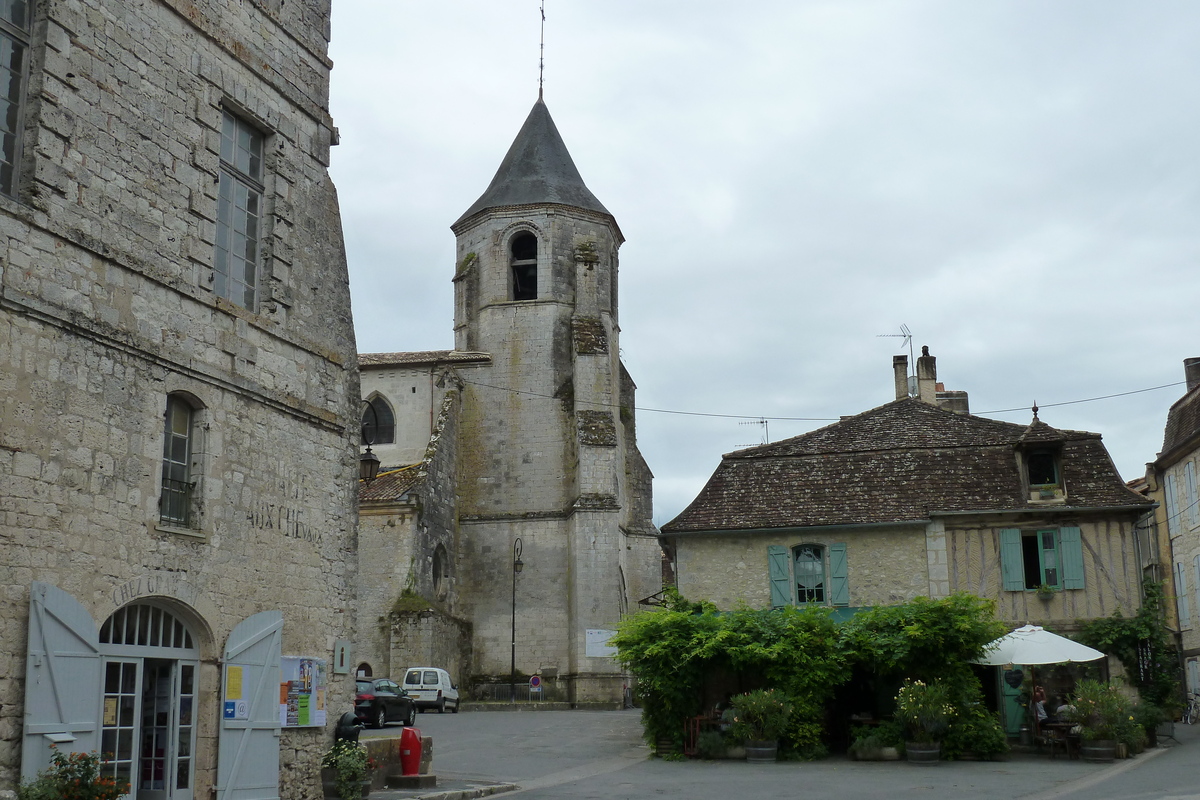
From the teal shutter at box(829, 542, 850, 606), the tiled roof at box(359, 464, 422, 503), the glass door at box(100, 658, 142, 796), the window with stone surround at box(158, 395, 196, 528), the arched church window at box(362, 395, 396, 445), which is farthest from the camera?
the arched church window at box(362, 395, 396, 445)

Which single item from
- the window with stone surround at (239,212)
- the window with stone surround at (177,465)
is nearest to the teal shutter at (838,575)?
the window with stone surround at (239,212)

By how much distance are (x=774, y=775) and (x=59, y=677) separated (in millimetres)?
8535

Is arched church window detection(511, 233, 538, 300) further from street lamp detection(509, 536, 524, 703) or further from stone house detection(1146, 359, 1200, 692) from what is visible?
stone house detection(1146, 359, 1200, 692)

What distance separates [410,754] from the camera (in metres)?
13.0

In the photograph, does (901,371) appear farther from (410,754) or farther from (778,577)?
(410,754)

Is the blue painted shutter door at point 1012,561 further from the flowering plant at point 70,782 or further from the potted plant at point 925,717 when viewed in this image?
the flowering plant at point 70,782

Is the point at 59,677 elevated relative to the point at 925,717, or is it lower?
elevated

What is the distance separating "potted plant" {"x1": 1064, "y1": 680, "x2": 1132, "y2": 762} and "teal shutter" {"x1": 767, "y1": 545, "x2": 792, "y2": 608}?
17.2 feet

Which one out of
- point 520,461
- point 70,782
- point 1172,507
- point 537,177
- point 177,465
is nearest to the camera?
point 70,782

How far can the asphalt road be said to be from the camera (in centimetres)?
1214

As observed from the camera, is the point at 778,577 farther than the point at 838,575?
Yes

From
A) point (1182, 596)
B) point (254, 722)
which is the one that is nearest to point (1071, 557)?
point (1182, 596)

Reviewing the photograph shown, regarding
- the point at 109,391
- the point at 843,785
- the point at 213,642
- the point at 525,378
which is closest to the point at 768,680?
the point at 843,785

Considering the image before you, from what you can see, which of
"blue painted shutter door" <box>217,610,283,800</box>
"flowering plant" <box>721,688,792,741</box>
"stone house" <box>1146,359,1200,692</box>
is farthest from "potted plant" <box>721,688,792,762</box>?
"stone house" <box>1146,359,1200,692</box>
